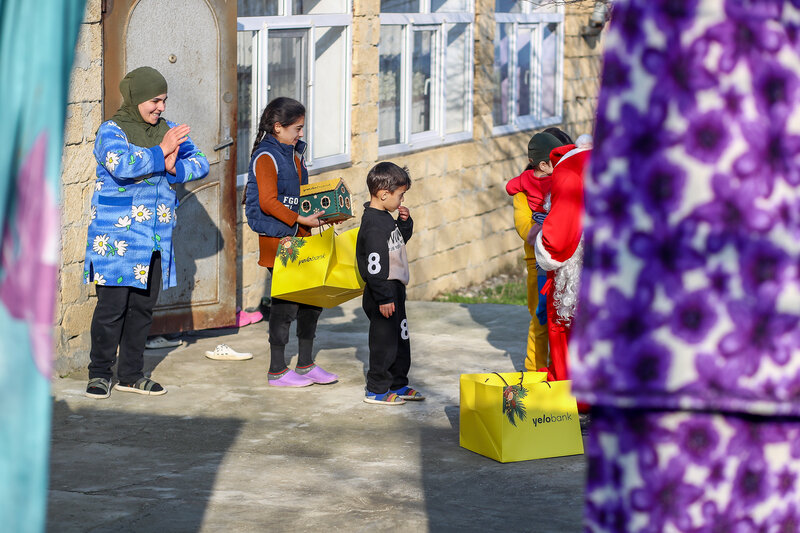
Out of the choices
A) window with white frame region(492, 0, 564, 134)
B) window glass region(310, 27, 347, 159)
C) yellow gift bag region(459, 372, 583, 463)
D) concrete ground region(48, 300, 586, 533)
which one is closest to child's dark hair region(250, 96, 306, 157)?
concrete ground region(48, 300, 586, 533)

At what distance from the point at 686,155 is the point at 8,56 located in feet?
3.98

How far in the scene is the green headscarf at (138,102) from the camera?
21.4 feet

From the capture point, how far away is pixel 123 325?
6.75m

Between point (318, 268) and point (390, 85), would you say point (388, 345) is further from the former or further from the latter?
point (390, 85)

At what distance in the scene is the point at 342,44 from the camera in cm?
1045

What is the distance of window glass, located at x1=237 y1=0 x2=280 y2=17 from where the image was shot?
9.34 m

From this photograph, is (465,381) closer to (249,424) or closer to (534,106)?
(249,424)

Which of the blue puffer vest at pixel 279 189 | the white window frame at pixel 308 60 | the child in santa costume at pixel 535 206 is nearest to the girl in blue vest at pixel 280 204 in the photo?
the blue puffer vest at pixel 279 189

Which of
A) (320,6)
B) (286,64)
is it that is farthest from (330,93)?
(320,6)

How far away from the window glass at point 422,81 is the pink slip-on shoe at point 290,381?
5418 mm

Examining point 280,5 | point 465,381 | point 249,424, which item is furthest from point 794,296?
point 280,5

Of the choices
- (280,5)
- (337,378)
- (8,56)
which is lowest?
(337,378)

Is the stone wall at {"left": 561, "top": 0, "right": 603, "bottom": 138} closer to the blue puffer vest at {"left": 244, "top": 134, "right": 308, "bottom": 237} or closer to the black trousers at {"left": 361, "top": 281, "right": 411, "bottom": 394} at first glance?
the blue puffer vest at {"left": 244, "top": 134, "right": 308, "bottom": 237}

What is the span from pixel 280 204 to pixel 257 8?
10.5 ft
